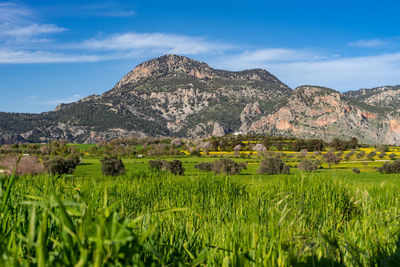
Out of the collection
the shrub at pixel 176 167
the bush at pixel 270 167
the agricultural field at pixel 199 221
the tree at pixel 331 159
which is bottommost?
the tree at pixel 331 159

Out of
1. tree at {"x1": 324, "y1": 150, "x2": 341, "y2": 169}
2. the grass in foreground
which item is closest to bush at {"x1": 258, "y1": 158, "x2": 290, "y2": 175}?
tree at {"x1": 324, "y1": 150, "x2": 341, "y2": 169}

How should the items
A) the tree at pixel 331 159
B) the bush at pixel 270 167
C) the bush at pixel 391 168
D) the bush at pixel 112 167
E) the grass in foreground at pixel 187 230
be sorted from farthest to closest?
the tree at pixel 331 159, the bush at pixel 391 168, the bush at pixel 270 167, the bush at pixel 112 167, the grass in foreground at pixel 187 230

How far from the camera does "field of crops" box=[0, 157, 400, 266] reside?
136 cm

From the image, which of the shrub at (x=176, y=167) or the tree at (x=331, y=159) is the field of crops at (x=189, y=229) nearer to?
the shrub at (x=176, y=167)

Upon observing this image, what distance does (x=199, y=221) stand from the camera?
189 inches

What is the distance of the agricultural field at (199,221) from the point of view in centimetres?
138

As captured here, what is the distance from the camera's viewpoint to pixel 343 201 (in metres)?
6.98

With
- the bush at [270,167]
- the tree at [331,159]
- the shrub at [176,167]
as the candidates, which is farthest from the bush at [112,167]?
the tree at [331,159]

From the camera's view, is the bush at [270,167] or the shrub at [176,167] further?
the bush at [270,167]

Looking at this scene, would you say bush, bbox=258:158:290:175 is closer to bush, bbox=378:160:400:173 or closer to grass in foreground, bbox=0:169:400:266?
bush, bbox=378:160:400:173

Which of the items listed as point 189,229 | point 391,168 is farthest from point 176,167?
point 391,168

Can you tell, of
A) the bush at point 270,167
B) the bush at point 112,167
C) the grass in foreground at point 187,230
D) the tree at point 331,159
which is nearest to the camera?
the grass in foreground at point 187,230

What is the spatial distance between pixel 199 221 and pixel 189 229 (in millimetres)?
860

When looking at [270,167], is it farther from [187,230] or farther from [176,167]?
[187,230]
